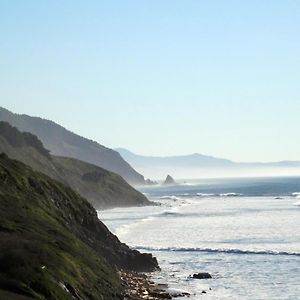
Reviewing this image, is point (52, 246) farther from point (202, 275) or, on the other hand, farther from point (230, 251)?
point (230, 251)

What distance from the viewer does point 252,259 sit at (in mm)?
77062

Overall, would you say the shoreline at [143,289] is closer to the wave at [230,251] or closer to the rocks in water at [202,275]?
the rocks in water at [202,275]

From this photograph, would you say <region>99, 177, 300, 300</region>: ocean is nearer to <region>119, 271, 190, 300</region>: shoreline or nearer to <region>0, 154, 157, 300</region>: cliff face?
<region>119, 271, 190, 300</region>: shoreline

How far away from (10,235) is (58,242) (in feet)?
18.7

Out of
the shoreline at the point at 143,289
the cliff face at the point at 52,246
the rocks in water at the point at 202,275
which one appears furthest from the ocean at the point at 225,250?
the cliff face at the point at 52,246

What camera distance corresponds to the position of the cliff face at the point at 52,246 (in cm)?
4203

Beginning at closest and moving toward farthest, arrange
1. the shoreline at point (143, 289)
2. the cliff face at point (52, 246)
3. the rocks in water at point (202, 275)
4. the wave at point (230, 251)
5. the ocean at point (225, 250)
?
the cliff face at point (52, 246), the shoreline at point (143, 289), the ocean at point (225, 250), the rocks in water at point (202, 275), the wave at point (230, 251)

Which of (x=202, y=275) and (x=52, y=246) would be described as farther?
(x=202, y=275)

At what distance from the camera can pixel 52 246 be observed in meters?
→ 51.5

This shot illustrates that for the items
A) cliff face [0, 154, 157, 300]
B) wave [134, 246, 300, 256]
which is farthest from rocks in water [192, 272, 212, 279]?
wave [134, 246, 300, 256]

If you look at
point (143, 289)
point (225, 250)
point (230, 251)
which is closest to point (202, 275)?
point (143, 289)

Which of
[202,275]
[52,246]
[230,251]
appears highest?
[52,246]

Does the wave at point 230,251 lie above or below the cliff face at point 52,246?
below

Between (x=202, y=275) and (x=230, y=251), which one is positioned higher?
(x=230, y=251)
